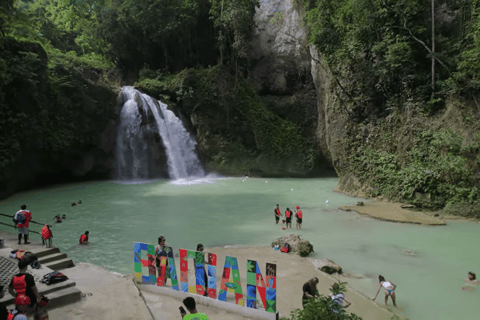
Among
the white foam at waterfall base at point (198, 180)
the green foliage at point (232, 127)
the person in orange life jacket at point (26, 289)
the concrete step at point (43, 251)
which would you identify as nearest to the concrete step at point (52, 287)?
the person in orange life jacket at point (26, 289)

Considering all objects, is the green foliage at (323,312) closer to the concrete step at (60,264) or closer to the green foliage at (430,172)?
the concrete step at (60,264)

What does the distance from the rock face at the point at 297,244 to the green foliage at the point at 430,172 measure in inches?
364

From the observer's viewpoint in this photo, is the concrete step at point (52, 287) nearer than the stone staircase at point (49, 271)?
No

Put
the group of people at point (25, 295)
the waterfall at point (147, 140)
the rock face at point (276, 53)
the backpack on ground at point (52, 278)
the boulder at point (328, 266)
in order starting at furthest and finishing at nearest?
the rock face at point (276, 53) < the waterfall at point (147, 140) < the boulder at point (328, 266) < the backpack on ground at point (52, 278) < the group of people at point (25, 295)

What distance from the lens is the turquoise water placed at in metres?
8.56

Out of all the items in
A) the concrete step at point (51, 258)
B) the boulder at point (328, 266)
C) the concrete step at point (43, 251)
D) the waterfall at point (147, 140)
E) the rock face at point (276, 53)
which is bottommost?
the boulder at point (328, 266)

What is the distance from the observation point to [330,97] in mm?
23984

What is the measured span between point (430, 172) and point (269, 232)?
9476mm

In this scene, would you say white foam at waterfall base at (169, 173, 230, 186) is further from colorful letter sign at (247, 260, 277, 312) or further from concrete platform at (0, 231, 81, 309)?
colorful letter sign at (247, 260, 277, 312)

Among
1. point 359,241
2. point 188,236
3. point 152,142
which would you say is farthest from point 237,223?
point 152,142

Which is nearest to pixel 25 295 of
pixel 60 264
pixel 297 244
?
pixel 60 264

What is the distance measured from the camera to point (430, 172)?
1689cm

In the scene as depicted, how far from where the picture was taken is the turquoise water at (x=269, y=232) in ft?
28.1

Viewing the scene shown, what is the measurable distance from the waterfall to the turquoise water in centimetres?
617
